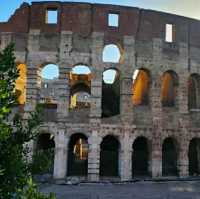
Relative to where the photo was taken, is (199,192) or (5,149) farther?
(199,192)

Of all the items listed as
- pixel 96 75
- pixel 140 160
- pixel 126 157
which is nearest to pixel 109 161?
pixel 140 160

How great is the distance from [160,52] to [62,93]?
21.7 feet

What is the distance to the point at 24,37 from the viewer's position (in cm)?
1998

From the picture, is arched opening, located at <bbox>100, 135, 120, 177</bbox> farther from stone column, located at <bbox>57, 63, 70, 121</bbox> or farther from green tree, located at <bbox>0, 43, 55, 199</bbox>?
green tree, located at <bbox>0, 43, 55, 199</bbox>

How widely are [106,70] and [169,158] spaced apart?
7293 millimetres

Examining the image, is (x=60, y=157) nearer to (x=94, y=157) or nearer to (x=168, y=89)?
(x=94, y=157)

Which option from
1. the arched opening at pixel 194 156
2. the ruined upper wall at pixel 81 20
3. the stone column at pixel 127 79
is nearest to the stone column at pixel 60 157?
the stone column at pixel 127 79

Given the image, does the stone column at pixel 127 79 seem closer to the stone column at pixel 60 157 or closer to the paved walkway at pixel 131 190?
the stone column at pixel 60 157

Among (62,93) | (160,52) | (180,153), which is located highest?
(160,52)

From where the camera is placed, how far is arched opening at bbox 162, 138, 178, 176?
20.8m

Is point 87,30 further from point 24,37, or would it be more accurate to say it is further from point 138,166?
point 138,166

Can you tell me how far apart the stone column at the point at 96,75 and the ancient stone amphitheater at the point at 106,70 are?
0.06m

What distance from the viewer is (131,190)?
16359 mm

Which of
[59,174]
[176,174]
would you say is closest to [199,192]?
[176,174]
